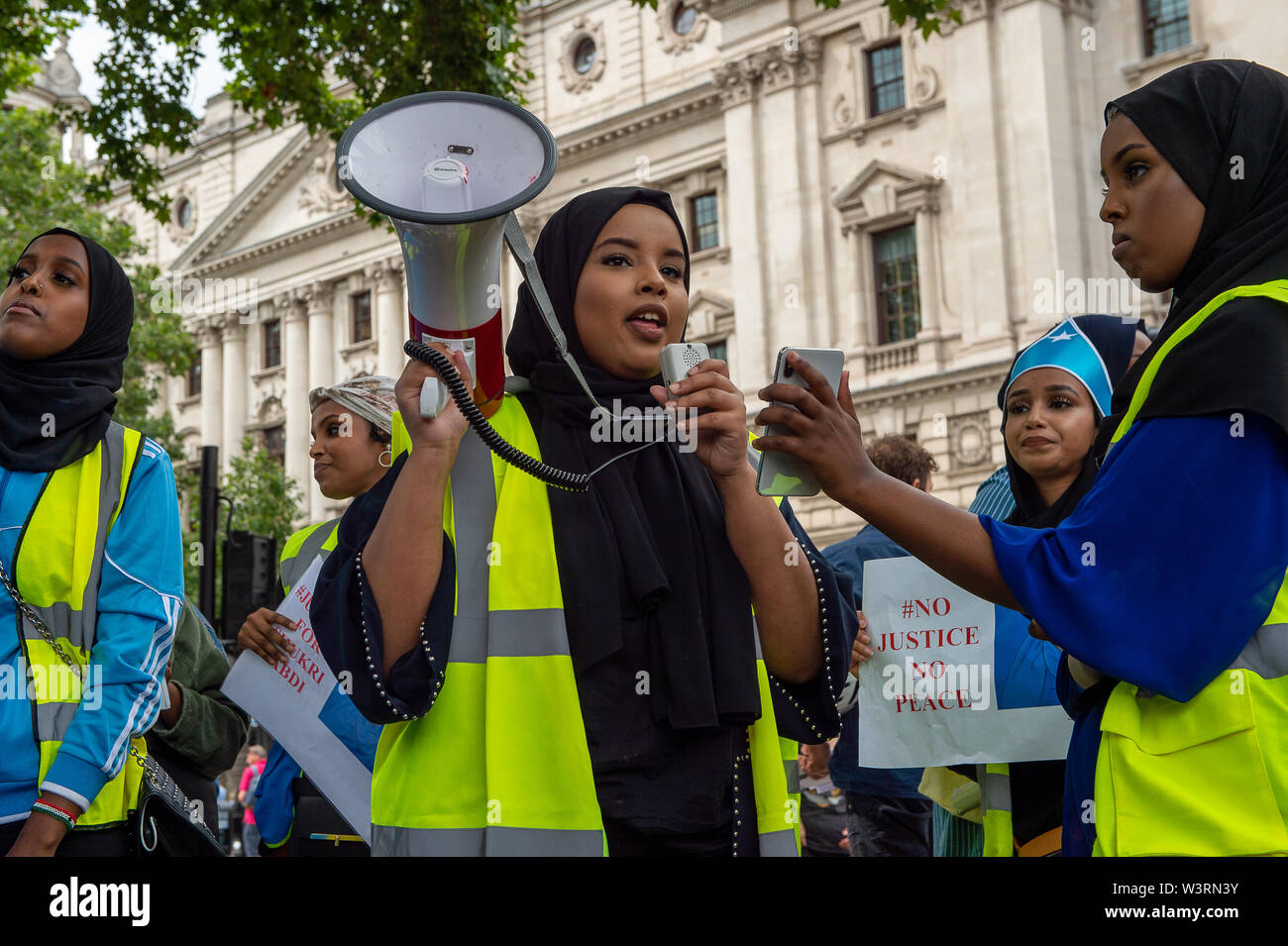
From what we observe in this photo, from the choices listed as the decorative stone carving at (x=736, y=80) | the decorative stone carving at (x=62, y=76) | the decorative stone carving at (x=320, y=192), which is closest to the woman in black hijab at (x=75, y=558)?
the decorative stone carving at (x=736, y=80)

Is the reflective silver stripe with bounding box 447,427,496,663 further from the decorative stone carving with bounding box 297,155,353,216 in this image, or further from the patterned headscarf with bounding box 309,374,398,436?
the decorative stone carving with bounding box 297,155,353,216

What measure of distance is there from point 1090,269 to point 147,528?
2640 centimetres

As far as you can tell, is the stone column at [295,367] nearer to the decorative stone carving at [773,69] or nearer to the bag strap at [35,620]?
the decorative stone carving at [773,69]

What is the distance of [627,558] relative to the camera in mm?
2455

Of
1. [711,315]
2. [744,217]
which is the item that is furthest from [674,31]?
[711,315]

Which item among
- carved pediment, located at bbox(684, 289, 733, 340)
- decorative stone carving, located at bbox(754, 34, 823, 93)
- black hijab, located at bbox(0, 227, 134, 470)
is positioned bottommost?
black hijab, located at bbox(0, 227, 134, 470)

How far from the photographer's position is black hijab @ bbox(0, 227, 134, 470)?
3117 mm

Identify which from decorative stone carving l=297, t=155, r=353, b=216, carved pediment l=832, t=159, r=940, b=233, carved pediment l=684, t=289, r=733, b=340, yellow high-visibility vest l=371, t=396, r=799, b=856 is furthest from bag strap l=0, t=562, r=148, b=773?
decorative stone carving l=297, t=155, r=353, b=216

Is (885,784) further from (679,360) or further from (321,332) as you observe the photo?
(321,332)

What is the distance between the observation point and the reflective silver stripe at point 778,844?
2385 mm

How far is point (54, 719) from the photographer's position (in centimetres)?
294

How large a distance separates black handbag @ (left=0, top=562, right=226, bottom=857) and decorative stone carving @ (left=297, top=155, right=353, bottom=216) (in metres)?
43.2

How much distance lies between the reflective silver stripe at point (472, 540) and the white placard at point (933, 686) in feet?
5.34

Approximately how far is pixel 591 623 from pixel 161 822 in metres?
1.44
